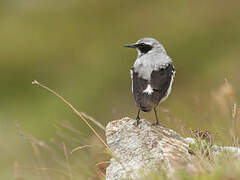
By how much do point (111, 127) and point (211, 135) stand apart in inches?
82.5

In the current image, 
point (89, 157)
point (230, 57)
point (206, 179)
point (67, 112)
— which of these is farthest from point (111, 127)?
point (230, 57)

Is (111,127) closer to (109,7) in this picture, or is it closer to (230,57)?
(230,57)

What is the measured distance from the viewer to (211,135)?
687 centimetres

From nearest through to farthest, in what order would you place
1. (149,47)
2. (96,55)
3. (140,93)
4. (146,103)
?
(146,103) < (140,93) < (149,47) < (96,55)

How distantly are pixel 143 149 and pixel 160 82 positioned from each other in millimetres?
2072

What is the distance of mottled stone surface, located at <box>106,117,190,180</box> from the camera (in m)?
6.68

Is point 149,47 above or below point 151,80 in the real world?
above

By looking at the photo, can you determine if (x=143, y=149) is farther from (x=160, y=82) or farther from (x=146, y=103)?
(x=160, y=82)

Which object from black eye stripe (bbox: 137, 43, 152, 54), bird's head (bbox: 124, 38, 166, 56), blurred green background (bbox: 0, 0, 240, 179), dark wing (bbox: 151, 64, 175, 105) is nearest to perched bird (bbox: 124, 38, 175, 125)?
dark wing (bbox: 151, 64, 175, 105)

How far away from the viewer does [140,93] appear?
29.4ft

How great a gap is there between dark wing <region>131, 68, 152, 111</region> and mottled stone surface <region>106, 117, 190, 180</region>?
0.31m

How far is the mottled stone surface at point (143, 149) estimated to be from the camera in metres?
6.68

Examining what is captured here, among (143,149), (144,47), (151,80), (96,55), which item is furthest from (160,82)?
(96,55)

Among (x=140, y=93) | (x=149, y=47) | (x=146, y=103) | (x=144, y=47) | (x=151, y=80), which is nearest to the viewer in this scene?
(x=146, y=103)
